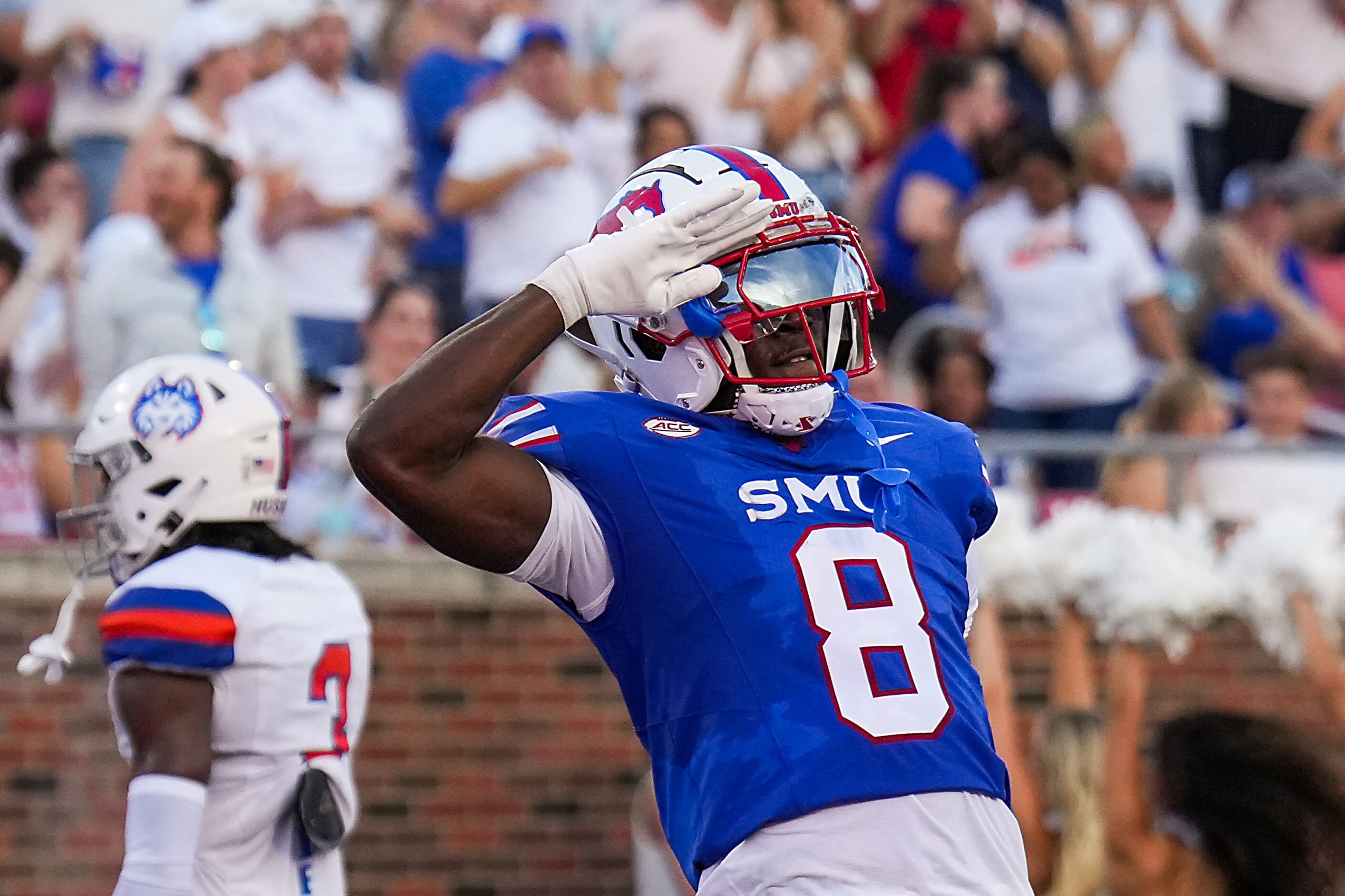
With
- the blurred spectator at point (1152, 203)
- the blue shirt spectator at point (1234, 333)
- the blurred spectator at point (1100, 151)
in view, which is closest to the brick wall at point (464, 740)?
the blue shirt spectator at point (1234, 333)

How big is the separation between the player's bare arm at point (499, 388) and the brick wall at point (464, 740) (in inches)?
161

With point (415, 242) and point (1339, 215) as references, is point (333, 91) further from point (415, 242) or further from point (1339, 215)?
point (1339, 215)

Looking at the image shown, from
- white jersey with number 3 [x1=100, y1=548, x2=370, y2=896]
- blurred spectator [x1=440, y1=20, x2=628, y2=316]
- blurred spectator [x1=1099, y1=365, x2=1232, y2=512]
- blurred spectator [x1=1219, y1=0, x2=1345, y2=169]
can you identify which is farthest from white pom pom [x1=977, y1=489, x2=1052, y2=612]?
blurred spectator [x1=1219, y1=0, x2=1345, y2=169]

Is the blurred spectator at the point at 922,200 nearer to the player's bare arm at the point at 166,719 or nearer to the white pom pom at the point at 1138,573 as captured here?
the white pom pom at the point at 1138,573

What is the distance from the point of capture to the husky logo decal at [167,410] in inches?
152

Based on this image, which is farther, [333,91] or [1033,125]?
[1033,125]

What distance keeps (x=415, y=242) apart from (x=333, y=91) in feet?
2.31

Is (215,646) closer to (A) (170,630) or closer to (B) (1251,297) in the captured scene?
(A) (170,630)

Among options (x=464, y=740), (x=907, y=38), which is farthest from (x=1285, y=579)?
(x=907, y=38)

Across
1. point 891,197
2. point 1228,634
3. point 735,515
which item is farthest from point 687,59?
point 735,515

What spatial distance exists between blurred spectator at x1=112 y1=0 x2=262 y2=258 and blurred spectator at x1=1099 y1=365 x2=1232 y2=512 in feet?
11.3

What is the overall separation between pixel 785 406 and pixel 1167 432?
15.8ft

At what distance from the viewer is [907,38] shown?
9547 mm

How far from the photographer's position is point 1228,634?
7.55 metres
